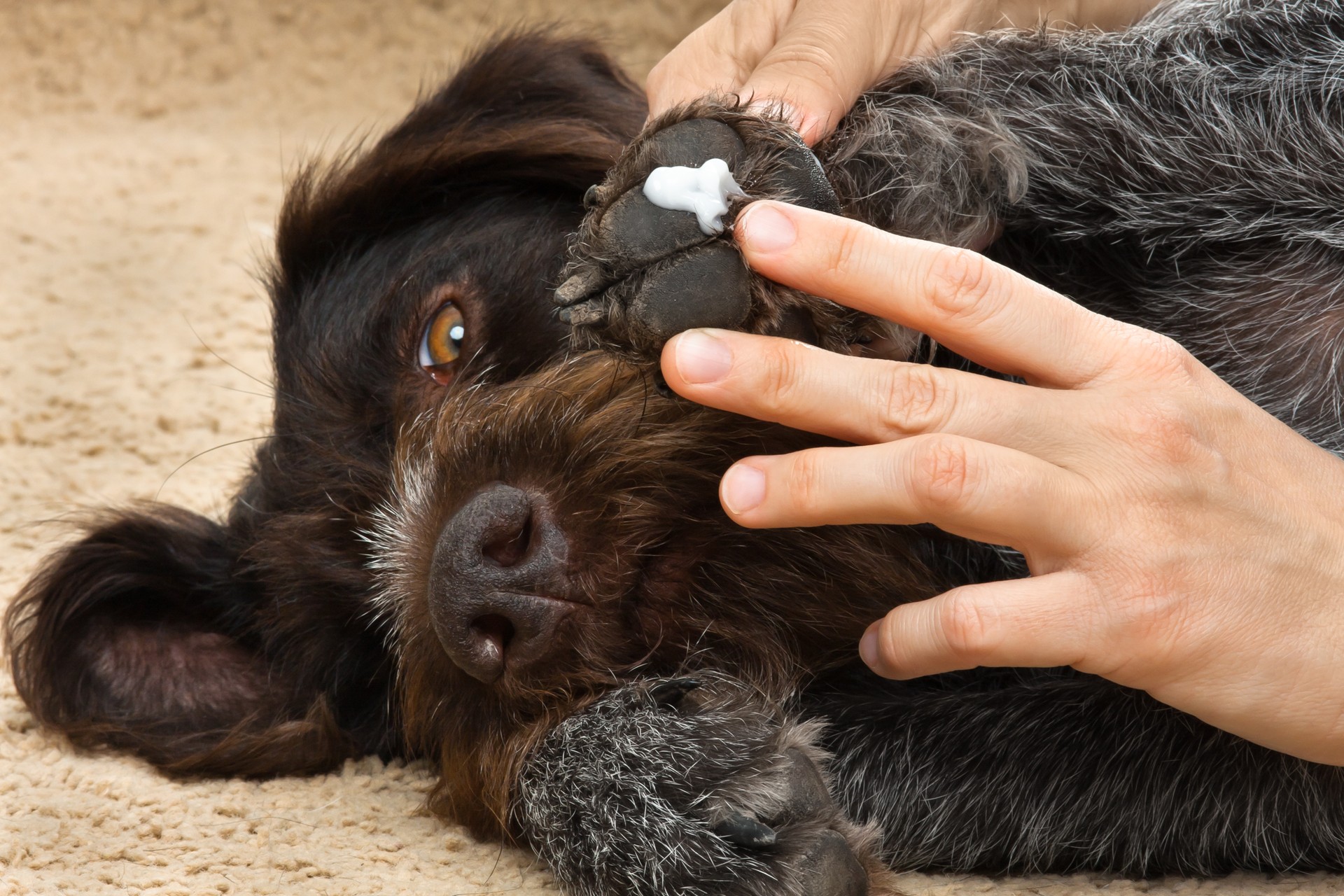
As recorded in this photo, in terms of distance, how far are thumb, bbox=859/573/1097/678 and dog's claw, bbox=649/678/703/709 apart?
15.9 inches

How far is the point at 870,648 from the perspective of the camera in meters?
1.89

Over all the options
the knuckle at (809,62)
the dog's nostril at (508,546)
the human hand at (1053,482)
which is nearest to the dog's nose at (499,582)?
the dog's nostril at (508,546)

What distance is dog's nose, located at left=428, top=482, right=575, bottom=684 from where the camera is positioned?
180 centimetres

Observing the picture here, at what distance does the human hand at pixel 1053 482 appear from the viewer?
163 centimetres

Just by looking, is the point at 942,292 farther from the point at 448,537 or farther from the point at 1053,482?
the point at 448,537

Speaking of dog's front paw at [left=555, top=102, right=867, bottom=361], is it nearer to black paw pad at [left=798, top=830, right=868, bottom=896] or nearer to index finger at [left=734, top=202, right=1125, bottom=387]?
index finger at [left=734, top=202, right=1125, bottom=387]

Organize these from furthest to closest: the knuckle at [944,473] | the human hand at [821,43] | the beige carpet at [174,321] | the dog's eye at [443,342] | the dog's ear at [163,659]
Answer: the dog's ear at [163,659] → the dog's eye at [443,342] → the human hand at [821,43] → the beige carpet at [174,321] → the knuckle at [944,473]

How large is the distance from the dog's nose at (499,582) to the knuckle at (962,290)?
2.09ft

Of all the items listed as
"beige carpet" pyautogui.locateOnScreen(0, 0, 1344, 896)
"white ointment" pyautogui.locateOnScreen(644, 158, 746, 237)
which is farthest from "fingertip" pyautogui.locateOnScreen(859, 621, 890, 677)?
"white ointment" pyautogui.locateOnScreen(644, 158, 746, 237)

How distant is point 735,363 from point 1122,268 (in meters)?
1.07

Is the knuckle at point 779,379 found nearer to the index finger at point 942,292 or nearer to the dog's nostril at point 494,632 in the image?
the index finger at point 942,292

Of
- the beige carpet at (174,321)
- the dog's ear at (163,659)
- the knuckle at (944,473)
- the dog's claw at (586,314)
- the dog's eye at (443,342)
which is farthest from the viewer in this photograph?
the dog's ear at (163,659)

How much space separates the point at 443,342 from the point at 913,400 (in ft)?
3.37

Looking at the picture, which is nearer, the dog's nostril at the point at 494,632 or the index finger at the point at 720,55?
the dog's nostril at the point at 494,632
